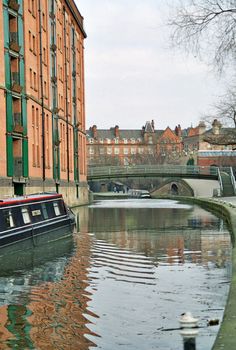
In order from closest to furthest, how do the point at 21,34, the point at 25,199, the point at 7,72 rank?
1. the point at 25,199
2. the point at 7,72
3. the point at 21,34

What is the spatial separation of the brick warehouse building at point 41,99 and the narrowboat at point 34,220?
7.08 meters

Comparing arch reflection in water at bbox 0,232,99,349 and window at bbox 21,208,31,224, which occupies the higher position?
window at bbox 21,208,31,224

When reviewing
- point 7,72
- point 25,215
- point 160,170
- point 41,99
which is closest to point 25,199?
point 25,215

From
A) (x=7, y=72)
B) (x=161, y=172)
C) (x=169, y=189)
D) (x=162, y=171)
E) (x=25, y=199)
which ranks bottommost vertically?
(x=169, y=189)

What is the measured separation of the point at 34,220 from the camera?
19.5 m

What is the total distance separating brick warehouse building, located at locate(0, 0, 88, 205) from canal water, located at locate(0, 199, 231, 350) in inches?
484

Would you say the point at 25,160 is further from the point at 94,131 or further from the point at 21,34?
the point at 94,131

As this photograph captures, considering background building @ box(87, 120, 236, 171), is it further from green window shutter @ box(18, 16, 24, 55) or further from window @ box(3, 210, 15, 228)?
window @ box(3, 210, 15, 228)

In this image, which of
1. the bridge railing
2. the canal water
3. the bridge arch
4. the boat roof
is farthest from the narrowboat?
the bridge arch

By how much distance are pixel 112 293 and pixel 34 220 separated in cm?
882

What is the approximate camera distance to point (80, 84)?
57.2 metres

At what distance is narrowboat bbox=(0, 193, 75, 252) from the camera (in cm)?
1709

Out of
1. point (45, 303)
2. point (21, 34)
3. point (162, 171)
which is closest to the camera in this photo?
point (45, 303)

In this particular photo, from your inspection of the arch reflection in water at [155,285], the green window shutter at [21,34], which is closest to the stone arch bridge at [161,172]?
the green window shutter at [21,34]
